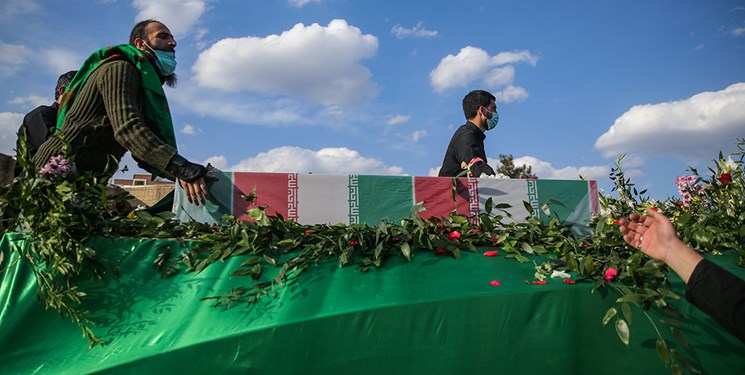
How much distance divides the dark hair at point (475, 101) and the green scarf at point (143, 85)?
9.51 ft

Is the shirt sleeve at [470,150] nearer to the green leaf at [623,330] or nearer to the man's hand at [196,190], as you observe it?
the man's hand at [196,190]

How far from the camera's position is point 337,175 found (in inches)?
112

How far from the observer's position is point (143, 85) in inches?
92.3

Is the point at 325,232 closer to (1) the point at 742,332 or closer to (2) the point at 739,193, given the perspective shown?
(1) the point at 742,332

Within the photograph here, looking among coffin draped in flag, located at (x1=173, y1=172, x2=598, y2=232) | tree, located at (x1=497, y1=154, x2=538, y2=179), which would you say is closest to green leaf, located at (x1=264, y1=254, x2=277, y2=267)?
coffin draped in flag, located at (x1=173, y1=172, x2=598, y2=232)

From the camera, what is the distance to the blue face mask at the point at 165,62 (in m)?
2.62

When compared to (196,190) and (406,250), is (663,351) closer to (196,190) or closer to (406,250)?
(406,250)

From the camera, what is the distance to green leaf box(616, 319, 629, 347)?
139cm

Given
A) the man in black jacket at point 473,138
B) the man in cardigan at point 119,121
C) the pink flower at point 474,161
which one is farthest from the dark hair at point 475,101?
the man in cardigan at point 119,121

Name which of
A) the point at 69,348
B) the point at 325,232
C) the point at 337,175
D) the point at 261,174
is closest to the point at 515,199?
the point at 337,175

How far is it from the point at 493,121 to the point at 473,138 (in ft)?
1.78

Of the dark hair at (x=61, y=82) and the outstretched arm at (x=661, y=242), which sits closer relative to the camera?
the outstretched arm at (x=661, y=242)

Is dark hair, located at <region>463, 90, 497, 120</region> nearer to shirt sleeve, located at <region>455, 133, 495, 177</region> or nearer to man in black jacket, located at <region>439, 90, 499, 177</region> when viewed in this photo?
man in black jacket, located at <region>439, 90, 499, 177</region>

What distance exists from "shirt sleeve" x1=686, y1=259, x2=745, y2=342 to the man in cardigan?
1957 mm
